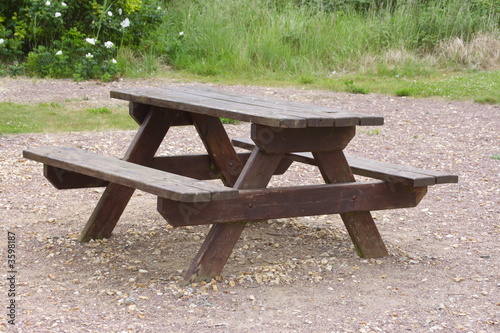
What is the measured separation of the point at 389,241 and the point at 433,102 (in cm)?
544

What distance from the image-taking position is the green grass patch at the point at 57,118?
25.2ft

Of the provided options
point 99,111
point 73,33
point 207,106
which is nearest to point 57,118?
point 99,111

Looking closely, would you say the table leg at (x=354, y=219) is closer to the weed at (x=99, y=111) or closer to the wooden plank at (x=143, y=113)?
the wooden plank at (x=143, y=113)

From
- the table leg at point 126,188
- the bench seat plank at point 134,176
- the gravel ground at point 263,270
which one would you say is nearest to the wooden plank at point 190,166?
the table leg at point 126,188

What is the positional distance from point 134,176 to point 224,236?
0.53 m

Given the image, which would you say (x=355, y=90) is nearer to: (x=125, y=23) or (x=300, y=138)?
(x=125, y=23)

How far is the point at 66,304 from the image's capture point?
11.0 ft

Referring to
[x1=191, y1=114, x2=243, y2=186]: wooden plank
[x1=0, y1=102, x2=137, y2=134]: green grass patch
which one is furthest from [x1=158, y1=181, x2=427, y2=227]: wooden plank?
[x1=0, y1=102, x2=137, y2=134]: green grass patch

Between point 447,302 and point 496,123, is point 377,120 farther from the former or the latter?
point 496,123

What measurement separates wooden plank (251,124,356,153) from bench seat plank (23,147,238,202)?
0.36 meters

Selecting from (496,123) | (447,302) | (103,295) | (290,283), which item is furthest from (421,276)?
(496,123)

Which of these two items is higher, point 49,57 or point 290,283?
point 290,283

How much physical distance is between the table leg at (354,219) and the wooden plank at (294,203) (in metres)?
0.08

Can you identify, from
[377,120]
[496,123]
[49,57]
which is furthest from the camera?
[49,57]
